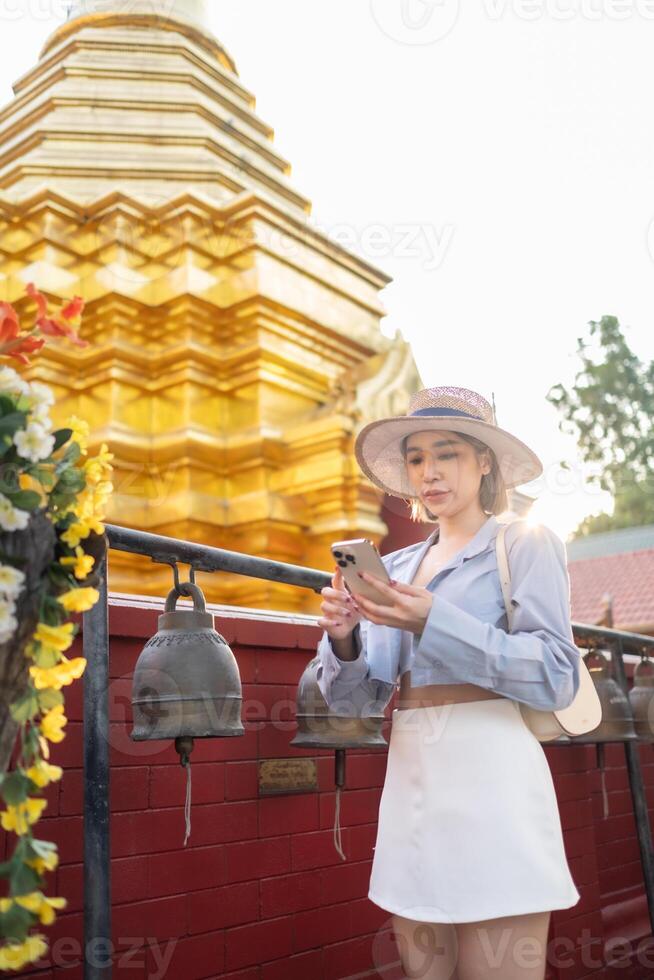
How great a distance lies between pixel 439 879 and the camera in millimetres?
1973

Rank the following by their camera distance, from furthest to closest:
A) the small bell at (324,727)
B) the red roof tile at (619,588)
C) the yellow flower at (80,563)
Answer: the red roof tile at (619,588) → the small bell at (324,727) → the yellow flower at (80,563)

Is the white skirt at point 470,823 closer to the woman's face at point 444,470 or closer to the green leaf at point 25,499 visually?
the woman's face at point 444,470

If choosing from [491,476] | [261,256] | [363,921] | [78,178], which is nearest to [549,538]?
[491,476]

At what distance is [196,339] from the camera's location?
626 centimetres

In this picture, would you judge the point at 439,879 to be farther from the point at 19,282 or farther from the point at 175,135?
the point at 175,135

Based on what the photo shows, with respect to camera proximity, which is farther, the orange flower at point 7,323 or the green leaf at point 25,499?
the orange flower at point 7,323

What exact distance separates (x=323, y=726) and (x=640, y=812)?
9.24 ft

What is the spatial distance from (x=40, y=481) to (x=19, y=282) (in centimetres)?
520

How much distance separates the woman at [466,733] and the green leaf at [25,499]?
0.85 meters

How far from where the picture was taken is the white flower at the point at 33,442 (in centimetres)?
140

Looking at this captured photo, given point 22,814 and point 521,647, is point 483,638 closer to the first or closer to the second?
point 521,647

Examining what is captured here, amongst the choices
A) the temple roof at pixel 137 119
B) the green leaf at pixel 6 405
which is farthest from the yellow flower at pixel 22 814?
the temple roof at pixel 137 119

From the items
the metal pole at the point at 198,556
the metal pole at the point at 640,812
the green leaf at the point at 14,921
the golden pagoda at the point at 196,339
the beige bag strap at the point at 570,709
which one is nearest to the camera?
the green leaf at the point at 14,921

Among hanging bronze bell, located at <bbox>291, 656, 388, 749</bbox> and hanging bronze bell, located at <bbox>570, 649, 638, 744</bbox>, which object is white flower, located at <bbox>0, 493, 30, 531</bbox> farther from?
hanging bronze bell, located at <bbox>570, 649, 638, 744</bbox>
